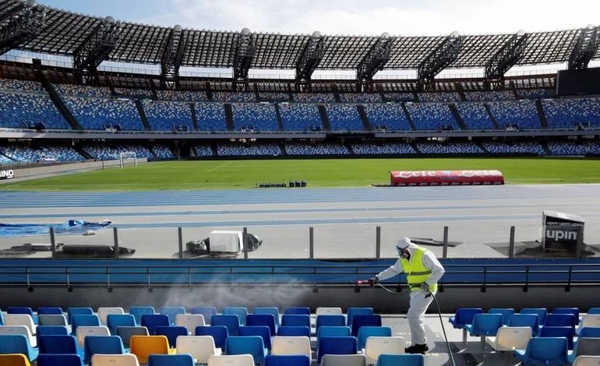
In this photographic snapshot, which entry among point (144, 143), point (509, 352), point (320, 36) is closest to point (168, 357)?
point (509, 352)

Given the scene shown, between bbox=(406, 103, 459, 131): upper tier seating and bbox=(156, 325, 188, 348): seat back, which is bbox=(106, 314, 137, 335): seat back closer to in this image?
bbox=(156, 325, 188, 348): seat back

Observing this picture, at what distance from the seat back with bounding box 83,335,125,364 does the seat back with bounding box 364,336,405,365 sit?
3.12 m

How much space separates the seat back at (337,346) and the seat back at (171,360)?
5.54 ft

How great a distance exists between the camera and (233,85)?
246 ft

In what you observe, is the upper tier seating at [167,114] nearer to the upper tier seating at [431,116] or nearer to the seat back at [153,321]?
the upper tier seating at [431,116]

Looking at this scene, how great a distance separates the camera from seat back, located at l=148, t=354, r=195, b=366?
14.6ft

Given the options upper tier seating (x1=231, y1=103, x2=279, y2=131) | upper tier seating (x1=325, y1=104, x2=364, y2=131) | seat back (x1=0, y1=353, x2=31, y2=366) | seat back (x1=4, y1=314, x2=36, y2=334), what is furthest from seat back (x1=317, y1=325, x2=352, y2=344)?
upper tier seating (x1=325, y1=104, x2=364, y2=131)

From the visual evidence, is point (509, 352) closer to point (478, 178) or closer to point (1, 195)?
point (478, 178)

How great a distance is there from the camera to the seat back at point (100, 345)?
17.0 ft

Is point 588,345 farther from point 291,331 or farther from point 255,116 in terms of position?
point 255,116

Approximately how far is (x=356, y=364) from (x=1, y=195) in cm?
2911

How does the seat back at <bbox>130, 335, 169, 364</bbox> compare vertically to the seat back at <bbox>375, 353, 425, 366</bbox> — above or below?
below

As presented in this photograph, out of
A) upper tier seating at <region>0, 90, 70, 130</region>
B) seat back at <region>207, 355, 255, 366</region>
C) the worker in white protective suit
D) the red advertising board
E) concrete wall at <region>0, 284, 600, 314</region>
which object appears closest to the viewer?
seat back at <region>207, 355, 255, 366</region>

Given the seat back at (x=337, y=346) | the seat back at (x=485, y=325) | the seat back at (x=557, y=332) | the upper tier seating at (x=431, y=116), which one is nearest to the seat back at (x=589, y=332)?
the seat back at (x=557, y=332)
